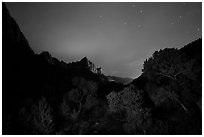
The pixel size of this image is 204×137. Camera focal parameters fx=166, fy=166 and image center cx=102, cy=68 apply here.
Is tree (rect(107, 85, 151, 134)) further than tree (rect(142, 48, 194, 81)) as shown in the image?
Yes

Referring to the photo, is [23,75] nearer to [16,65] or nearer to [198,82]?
[16,65]

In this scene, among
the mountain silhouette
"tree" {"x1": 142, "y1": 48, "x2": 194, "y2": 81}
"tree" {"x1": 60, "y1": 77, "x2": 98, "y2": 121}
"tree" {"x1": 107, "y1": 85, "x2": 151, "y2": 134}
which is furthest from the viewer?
"tree" {"x1": 60, "y1": 77, "x2": 98, "y2": 121}

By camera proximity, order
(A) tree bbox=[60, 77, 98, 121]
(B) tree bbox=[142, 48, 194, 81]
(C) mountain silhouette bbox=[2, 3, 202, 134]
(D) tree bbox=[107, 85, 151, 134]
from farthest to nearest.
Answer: (A) tree bbox=[60, 77, 98, 121]
(C) mountain silhouette bbox=[2, 3, 202, 134]
(D) tree bbox=[107, 85, 151, 134]
(B) tree bbox=[142, 48, 194, 81]

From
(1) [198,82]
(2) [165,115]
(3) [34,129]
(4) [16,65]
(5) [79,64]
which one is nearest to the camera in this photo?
(1) [198,82]

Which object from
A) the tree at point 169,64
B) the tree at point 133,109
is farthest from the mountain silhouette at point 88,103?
the tree at point 169,64

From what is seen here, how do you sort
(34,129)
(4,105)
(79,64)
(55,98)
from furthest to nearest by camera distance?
1. (79,64)
2. (55,98)
3. (4,105)
4. (34,129)

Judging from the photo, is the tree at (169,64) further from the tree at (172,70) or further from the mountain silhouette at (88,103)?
the mountain silhouette at (88,103)

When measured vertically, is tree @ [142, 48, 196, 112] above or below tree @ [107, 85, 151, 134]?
above

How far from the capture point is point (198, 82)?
23797 mm

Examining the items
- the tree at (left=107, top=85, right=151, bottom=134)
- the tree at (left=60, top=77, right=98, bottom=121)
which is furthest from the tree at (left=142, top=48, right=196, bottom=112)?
the tree at (left=60, top=77, right=98, bottom=121)

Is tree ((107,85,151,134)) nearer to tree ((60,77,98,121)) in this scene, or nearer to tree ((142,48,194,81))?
tree ((142,48,194,81))

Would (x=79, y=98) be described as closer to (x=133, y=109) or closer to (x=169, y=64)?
(x=133, y=109)

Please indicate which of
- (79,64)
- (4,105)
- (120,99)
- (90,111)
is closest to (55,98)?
(90,111)

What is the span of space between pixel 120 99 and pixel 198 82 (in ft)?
37.9
